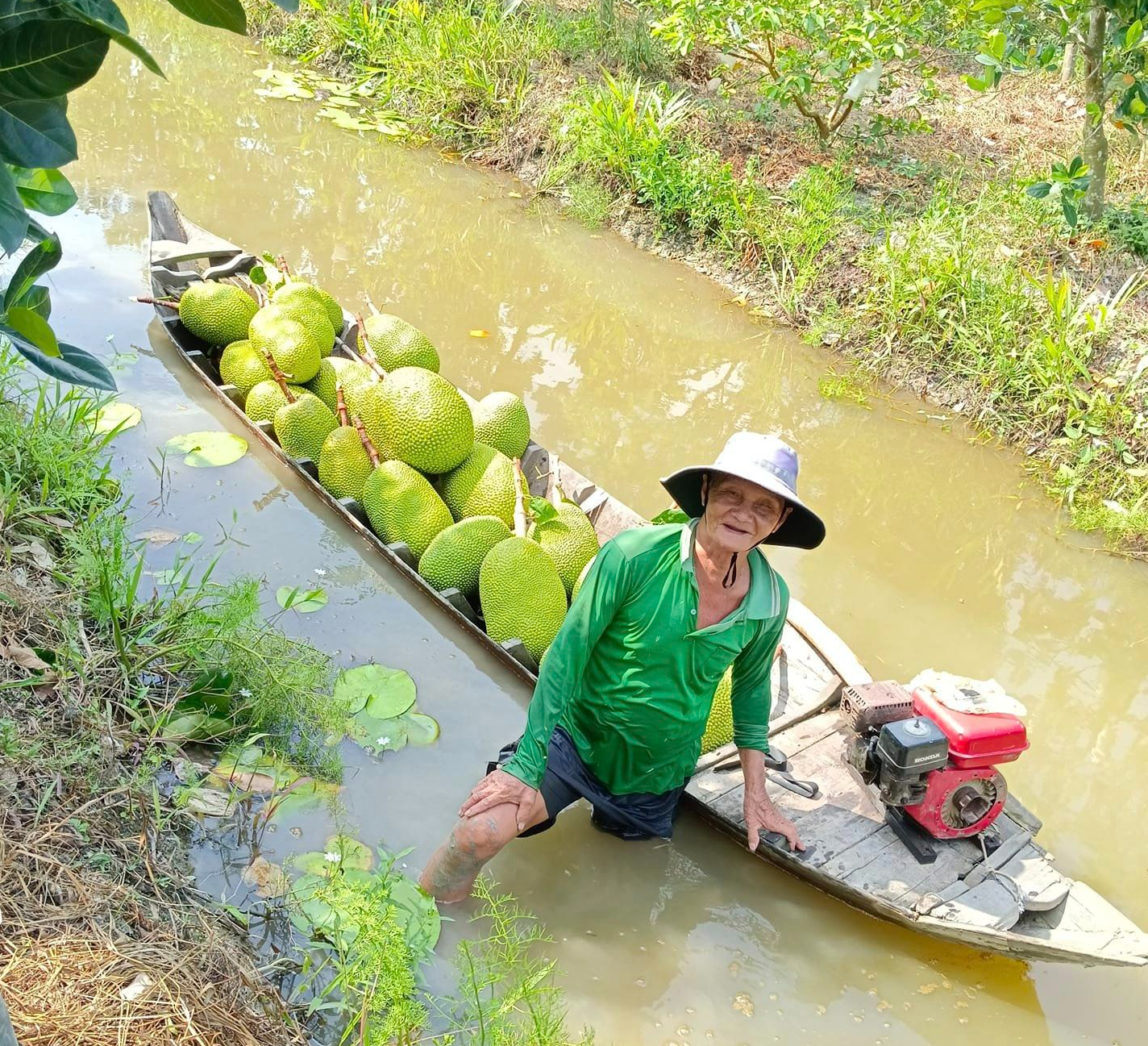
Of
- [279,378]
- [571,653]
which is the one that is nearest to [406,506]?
[279,378]

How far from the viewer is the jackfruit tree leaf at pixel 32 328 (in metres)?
1.17

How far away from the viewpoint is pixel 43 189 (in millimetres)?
1378

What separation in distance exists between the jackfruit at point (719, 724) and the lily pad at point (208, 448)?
108 inches

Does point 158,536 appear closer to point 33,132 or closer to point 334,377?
point 334,377

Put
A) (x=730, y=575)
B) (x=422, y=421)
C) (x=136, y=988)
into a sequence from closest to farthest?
(x=136, y=988), (x=730, y=575), (x=422, y=421)

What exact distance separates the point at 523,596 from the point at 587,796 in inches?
35.0

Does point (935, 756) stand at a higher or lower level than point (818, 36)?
lower

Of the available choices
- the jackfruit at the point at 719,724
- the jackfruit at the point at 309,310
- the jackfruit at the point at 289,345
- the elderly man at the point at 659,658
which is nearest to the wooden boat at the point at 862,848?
the jackfruit at the point at 719,724

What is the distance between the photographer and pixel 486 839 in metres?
2.73

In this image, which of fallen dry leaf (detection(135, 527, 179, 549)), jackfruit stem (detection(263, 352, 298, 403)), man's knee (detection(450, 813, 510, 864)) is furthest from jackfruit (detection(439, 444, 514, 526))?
man's knee (detection(450, 813, 510, 864))

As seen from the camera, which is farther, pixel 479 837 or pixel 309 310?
pixel 309 310

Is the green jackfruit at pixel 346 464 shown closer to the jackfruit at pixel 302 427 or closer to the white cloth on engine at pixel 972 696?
the jackfruit at pixel 302 427

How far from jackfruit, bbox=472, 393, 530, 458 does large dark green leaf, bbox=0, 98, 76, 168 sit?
134 inches

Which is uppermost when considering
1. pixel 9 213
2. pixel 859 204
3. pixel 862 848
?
pixel 9 213
